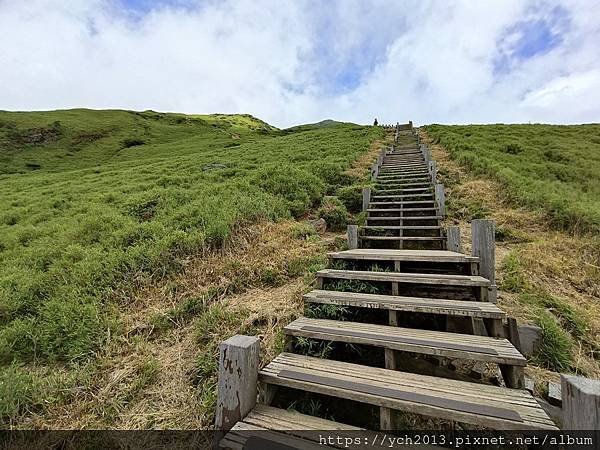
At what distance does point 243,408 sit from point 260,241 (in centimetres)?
358

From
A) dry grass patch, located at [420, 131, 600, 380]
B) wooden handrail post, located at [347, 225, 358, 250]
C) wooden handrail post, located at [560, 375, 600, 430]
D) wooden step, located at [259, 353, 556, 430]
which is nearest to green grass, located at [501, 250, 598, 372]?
dry grass patch, located at [420, 131, 600, 380]

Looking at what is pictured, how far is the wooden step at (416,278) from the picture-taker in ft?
11.0

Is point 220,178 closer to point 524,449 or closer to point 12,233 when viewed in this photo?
point 12,233

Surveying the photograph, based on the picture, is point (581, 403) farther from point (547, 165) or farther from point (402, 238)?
point (547, 165)

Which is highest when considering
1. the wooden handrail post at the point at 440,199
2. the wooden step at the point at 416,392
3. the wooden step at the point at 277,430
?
the wooden handrail post at the point at 440,199

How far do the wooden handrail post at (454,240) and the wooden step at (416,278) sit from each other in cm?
138

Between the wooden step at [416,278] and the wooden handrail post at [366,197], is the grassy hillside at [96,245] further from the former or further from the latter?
the wooden step at [416,278]

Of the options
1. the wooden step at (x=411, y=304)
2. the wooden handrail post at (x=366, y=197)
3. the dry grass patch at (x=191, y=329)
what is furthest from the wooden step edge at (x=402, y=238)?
the wooden step at (x=411, y=304)

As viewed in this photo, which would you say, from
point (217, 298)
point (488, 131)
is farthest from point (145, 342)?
point (488, 131)

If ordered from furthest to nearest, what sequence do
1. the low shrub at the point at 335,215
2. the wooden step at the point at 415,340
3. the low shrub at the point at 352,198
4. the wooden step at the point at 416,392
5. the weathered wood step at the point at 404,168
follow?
1. the weathered wood step at the point at 404,168
2. the low shrub at the point at 352,198
3. the low shrub at the point at 335,215
4. the wooden step at the point at 415,340
5. the wooden step at the point at 416,392

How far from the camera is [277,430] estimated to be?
2045 mm

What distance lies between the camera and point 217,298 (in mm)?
4266

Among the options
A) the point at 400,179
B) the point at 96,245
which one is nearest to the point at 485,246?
the point at 400,179

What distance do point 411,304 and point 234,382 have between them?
74.5 inches
